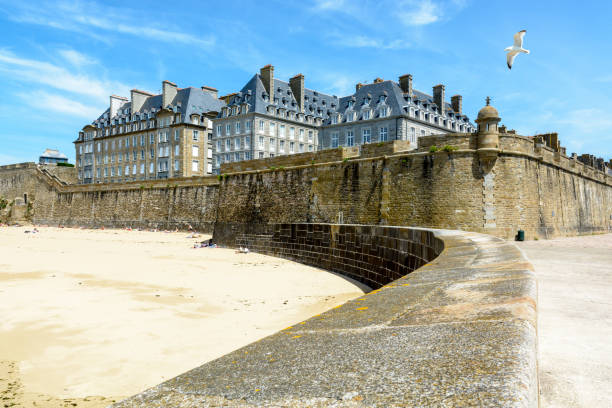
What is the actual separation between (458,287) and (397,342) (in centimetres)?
148

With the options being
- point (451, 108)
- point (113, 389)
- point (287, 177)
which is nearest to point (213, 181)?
point (287, 177)

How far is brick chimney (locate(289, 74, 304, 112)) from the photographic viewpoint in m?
53.2

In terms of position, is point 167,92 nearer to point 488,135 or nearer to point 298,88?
point 298,88

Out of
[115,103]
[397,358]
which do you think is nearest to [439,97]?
[115,103]

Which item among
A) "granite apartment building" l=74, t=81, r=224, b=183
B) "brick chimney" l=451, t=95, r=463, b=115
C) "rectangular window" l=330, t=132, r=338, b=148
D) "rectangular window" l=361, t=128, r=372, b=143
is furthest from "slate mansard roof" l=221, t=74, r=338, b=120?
"brick chimney" l=451, t=95, r=463, b=115

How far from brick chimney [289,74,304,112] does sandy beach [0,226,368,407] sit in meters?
40.9

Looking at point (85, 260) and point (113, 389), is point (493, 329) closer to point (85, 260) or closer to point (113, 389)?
point (113, 389)

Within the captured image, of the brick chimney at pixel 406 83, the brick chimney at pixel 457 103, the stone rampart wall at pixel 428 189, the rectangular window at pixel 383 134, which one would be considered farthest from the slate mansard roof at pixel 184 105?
the brick chimney at pixel 457 103

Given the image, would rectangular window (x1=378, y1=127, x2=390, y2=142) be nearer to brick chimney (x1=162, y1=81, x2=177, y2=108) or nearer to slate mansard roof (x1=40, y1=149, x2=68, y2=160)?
brick chimney (x1=162, y1=81, x2=177, y2=108)

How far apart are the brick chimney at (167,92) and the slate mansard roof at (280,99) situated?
9.09 metres

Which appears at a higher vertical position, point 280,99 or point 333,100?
point 333,100

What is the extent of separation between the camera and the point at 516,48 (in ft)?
46.3

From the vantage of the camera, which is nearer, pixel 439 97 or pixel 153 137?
pixel 439 97

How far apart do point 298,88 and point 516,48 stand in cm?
4136
